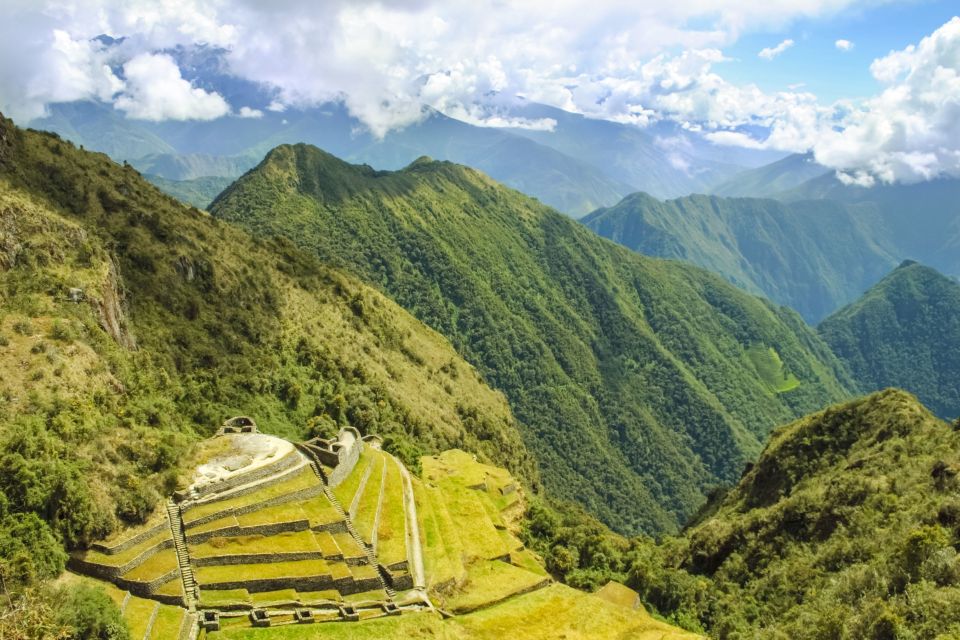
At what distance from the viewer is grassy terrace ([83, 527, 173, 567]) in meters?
43.5

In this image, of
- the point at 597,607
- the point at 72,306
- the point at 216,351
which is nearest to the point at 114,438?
the point at 72,306

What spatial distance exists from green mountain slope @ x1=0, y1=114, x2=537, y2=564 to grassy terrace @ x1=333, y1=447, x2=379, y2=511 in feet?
34.5

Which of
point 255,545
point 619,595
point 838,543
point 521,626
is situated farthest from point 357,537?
point 838,543

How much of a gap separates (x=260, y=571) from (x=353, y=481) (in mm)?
18185

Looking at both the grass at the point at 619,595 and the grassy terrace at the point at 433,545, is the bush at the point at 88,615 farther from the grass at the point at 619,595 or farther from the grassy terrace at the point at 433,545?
the grass at the point at 619,595

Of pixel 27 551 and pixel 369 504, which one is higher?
pixel 27 551

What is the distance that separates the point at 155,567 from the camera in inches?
1762

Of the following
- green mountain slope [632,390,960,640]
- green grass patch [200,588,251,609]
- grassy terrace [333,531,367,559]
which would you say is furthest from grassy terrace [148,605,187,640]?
green mountain slope [632,390,960,640]

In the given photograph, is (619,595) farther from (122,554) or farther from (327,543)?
(122,554)

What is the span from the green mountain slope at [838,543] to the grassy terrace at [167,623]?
47.0 m

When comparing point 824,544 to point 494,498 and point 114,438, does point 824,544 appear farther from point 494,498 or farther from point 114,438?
point 114,438

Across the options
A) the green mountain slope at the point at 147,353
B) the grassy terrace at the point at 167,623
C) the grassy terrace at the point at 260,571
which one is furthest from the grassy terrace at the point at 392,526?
the grassy terrace at the point at 167,623

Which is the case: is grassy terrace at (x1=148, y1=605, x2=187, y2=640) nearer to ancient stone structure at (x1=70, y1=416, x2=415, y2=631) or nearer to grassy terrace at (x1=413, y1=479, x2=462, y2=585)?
ancient stone structure at (x1=70, y1=416, x2=415, y2=631)

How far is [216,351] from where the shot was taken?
3578 inches
